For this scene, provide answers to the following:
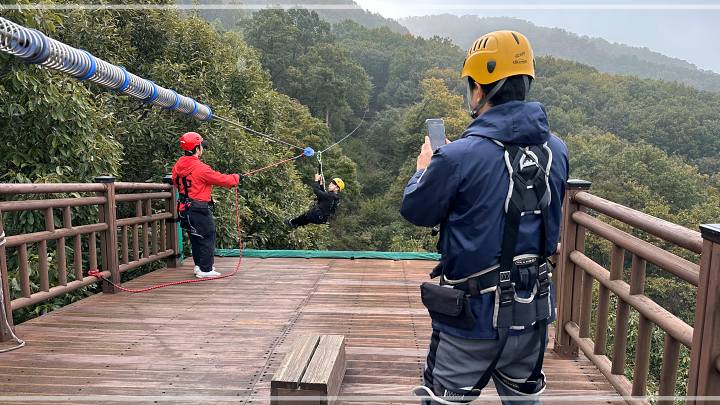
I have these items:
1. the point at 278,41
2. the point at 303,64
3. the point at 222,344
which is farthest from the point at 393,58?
the point at 222,344

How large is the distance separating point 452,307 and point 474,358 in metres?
0.21

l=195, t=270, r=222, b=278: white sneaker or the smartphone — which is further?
l=195, t=270, r=222, b=278: white sneaker

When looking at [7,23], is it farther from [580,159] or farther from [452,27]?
[452,27]

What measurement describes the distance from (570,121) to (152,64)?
173ft

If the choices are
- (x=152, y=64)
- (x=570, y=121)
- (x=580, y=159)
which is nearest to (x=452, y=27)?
(x=570, y=121)

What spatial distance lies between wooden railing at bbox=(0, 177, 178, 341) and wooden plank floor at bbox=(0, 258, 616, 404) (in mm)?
224

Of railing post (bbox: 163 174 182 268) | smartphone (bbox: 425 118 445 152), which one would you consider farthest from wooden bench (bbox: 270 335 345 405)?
railing post (bbox: 163 174 182 268)

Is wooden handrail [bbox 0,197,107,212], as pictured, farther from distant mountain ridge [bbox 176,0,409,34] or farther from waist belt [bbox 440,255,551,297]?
distant mountain ridge [bbox 176,0,409,34]

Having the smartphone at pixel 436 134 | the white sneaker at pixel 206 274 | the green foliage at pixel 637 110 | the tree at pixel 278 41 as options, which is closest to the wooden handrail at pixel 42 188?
the white sneaker at pixel 206 274

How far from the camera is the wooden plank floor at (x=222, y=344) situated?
285cm

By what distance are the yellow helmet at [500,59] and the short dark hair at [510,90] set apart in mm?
15

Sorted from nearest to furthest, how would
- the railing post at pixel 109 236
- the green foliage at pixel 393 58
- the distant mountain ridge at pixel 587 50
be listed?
the railing post at pixel 109 236 < the green foliage at pixel 393 58 < the distant mountain ridge at pixel 587 50

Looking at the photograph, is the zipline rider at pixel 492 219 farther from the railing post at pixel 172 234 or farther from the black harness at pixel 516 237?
the railing post at pixel 172 234

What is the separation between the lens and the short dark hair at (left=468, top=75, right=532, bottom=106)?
1.72m
